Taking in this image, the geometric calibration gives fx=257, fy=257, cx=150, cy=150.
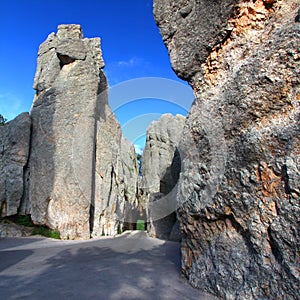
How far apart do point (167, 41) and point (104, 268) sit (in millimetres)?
4212

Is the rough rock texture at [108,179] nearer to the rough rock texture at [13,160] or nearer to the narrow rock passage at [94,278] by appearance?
the rough rock texture at [13,160]

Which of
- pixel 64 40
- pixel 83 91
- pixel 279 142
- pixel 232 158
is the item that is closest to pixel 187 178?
pixel 232 158

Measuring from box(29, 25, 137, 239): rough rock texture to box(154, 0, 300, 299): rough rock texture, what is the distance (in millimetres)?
8183

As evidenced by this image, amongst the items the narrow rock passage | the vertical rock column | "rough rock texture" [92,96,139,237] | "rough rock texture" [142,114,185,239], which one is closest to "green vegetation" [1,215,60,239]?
the vertical rock column

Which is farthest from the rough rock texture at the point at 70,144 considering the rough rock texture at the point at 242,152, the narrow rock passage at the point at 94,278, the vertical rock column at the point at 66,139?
the rough rock texture at the point at 242,152

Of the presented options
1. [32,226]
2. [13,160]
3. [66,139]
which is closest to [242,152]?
[66,139]

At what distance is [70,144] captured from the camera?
38.1 feet

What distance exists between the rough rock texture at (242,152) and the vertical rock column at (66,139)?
321 inches

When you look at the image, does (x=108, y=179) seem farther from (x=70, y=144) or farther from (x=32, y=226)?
(x=32, y=226)

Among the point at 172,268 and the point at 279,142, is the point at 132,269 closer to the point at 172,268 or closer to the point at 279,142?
the point at 172,268

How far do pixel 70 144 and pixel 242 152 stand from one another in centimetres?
969

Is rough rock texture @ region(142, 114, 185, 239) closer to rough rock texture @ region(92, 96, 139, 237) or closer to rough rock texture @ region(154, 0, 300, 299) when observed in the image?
rough rock texture @ region(92, 96, 139, 237)

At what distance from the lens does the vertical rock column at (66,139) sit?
1104 cm

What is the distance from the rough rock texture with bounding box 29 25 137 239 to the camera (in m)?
11.1
